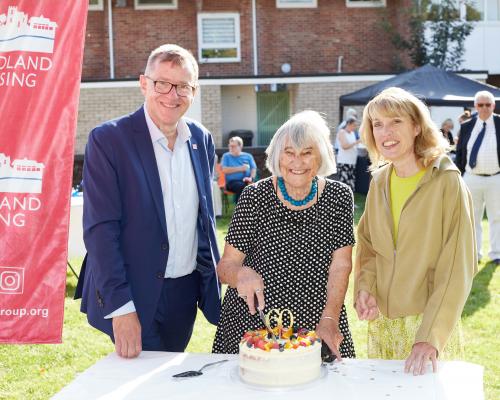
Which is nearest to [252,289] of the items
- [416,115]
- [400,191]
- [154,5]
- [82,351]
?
[400,191]

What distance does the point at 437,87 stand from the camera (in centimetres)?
1397

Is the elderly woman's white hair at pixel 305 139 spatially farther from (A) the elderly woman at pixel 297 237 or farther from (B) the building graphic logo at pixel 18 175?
(B) the building graphic logo at pixel 18 175

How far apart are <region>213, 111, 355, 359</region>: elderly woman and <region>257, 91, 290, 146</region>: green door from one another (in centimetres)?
2135

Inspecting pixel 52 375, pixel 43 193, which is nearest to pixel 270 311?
pixel 43 193

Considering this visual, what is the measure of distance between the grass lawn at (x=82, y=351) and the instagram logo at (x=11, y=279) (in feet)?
3.57

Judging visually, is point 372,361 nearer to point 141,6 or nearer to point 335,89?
point 335,89

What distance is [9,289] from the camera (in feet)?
13.7

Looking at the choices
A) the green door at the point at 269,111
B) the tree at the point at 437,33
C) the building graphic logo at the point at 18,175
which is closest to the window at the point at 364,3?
the tree at the point at 437,33

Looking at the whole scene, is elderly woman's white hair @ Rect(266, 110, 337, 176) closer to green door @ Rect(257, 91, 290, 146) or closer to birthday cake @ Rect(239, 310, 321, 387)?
birthday cake @ Rect(239, 310, 321, 387)

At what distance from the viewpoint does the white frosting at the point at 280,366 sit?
8.02 feet

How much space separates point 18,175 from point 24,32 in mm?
784

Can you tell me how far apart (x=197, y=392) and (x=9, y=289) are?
2.10 m

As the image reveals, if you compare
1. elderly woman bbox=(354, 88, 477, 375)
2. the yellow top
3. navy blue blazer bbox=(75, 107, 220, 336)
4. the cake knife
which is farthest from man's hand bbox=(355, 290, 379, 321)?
navy blue blazer bbox=(75, 107, 220, 336)

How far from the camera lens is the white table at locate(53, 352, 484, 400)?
2398mm
